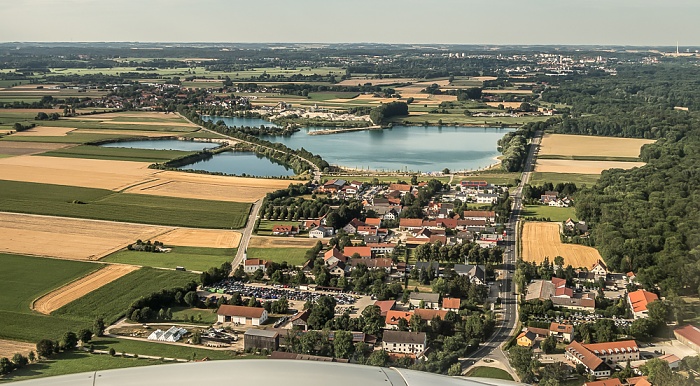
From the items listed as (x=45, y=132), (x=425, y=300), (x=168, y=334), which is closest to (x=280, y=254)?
(x=425, y=300)

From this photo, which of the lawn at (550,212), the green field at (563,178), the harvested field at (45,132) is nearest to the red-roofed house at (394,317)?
the lawn at (550,212)

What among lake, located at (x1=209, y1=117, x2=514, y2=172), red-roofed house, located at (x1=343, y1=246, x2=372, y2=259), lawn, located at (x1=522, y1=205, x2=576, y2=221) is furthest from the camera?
lake, located at (x1=209, y1=117, x2=514, y2=172)

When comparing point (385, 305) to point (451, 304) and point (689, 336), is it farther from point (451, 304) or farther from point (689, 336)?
point (689, 336)

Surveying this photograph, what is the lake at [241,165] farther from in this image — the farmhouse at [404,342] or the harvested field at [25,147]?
the farmhouse at [404,342]

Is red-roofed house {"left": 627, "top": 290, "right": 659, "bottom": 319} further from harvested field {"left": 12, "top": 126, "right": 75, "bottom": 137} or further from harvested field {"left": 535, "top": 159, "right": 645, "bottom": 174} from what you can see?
harvested field {"left": 12, "top": 126, "right": 75, "bottom": 137}

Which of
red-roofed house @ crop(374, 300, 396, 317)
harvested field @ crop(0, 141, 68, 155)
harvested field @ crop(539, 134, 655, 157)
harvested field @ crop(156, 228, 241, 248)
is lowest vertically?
red-roofed house @ crop(374, 300, 396, 317)

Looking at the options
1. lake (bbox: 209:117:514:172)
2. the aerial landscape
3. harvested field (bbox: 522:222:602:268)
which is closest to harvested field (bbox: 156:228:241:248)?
the aerial landscape

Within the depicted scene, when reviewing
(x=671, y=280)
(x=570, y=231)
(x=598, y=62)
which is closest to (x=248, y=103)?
(x=570, y=231)
